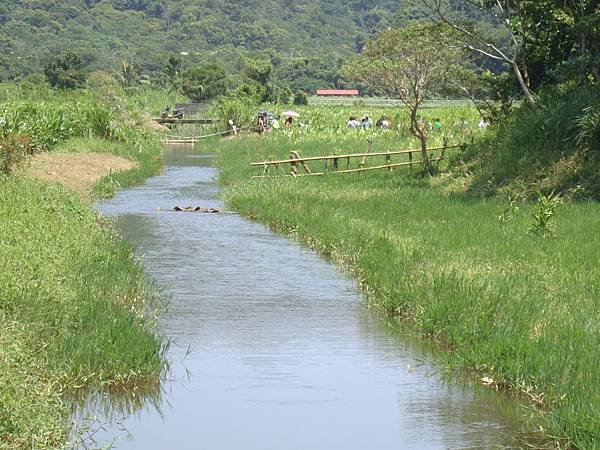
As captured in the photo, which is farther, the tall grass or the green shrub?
the green shrub

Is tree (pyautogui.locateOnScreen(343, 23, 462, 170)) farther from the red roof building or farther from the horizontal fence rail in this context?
the red roof building

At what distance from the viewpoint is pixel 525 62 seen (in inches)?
1078

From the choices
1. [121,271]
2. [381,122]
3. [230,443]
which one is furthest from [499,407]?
[381,122]

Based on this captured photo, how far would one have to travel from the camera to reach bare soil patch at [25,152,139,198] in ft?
92.6

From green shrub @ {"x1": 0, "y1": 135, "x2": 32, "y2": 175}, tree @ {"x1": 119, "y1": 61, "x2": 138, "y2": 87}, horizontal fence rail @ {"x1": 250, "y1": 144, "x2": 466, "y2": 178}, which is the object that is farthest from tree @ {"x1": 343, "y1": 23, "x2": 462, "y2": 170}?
tree @ {"x1": 119, "y1": 61, "x2": 138, "y2": 87}

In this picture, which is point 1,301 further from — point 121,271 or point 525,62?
point 525,62

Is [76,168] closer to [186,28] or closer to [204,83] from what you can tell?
[204,83]

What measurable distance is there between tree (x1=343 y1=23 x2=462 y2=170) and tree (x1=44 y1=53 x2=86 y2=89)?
53647 mm

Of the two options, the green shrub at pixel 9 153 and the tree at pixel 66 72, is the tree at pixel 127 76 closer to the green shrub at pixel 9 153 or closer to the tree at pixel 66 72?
the tree at pixel 66 72

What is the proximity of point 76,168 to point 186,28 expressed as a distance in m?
124

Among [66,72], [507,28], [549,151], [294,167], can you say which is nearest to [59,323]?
[549,151]

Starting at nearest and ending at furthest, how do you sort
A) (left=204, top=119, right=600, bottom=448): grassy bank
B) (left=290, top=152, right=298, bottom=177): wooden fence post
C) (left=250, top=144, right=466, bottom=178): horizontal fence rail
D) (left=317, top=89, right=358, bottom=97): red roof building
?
(left=204, top=119, right=600, bottom=448): grassy bank, (left=250, top=144, right=466, bottom=178): horizontal fence rail, (left=290, top=152, right=298, bottom=177): wooden fence post, (left=317, top=89, right=358, bottom=97): red roof building

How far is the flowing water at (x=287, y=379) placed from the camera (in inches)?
384

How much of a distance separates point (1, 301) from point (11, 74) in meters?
104
